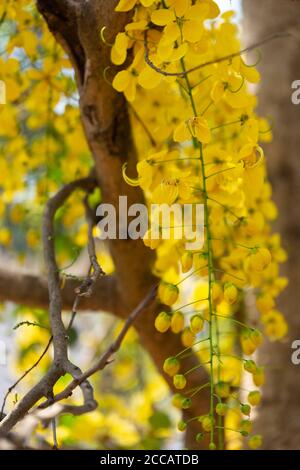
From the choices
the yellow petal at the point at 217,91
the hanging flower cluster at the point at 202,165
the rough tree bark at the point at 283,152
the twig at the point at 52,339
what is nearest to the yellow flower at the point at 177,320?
the hanging flower cluster at the point at 202,165

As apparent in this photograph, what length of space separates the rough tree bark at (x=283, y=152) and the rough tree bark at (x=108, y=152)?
0.33m

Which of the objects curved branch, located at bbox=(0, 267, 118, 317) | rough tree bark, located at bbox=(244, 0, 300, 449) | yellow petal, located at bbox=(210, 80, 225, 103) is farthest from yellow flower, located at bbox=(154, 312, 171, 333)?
rough tree bark, located at bbox=(244, 0, 300, 449)

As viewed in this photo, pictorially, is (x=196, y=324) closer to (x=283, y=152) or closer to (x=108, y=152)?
(x=108, y=152)

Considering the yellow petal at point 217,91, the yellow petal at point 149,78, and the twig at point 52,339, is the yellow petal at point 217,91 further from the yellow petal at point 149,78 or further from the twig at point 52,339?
the twig at point 52,339

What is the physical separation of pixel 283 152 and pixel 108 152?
74 cm

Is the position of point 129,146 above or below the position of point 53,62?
below

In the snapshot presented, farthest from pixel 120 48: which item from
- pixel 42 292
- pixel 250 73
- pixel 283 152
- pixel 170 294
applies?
pixel 283 152

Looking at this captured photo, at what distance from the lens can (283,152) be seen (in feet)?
5.23

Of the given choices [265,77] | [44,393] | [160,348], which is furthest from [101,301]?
Answer: [265,77]

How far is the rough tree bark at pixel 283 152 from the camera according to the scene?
1415 millimetres

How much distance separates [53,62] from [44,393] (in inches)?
21.9

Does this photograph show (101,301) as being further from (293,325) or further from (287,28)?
(287,28)

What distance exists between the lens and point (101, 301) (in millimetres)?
1168

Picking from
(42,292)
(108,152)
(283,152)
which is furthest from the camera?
(283,152)
